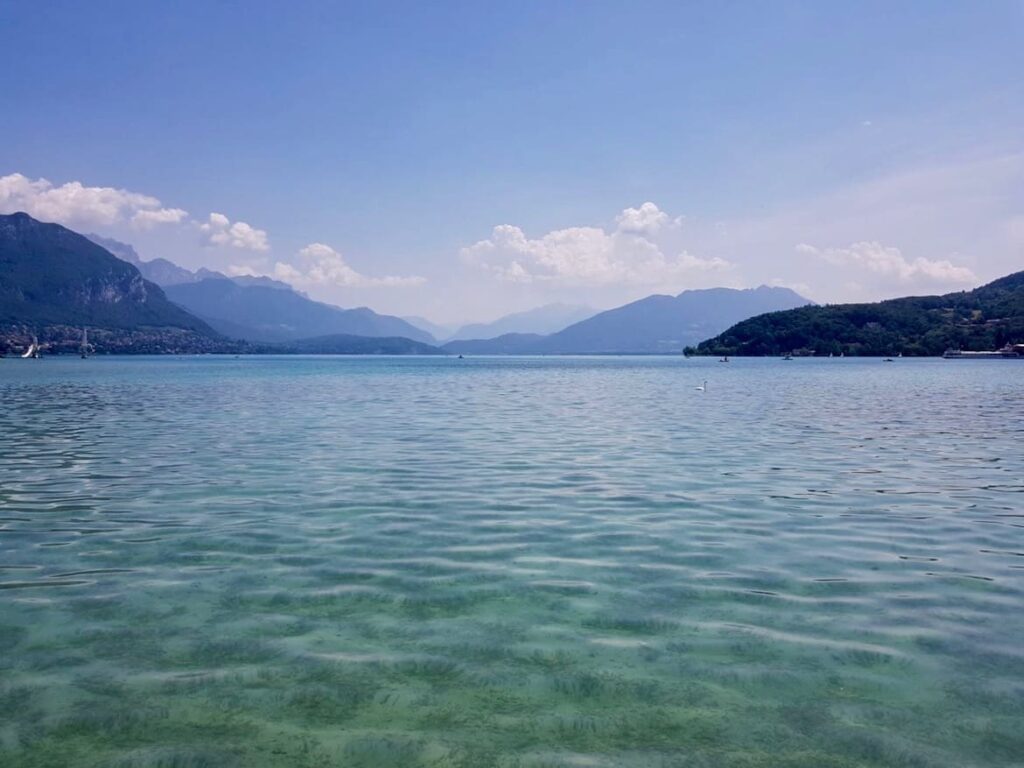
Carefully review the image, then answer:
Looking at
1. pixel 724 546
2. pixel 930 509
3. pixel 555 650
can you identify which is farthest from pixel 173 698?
pixel 930 509

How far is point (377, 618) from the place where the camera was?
10.8m

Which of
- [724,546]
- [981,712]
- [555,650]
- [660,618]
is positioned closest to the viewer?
[981,712]

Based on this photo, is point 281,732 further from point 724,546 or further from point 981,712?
point 724,546

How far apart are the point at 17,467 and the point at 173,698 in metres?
21.5

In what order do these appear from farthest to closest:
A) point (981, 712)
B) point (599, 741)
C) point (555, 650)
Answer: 1. point (555, 650)
2. point (981, 712)
3. point (599, 741)

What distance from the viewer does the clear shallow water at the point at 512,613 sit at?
7473 mm

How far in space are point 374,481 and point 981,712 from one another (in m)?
17.2

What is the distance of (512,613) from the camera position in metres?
11.0

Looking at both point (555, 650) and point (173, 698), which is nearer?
point (173, 698)

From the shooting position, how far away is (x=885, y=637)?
998cm

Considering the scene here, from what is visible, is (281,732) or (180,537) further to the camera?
(180,537)

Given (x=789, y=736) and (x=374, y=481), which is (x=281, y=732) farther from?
(x=374, y=481)

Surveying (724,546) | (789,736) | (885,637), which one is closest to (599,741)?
(789,736)

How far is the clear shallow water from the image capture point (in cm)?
747
